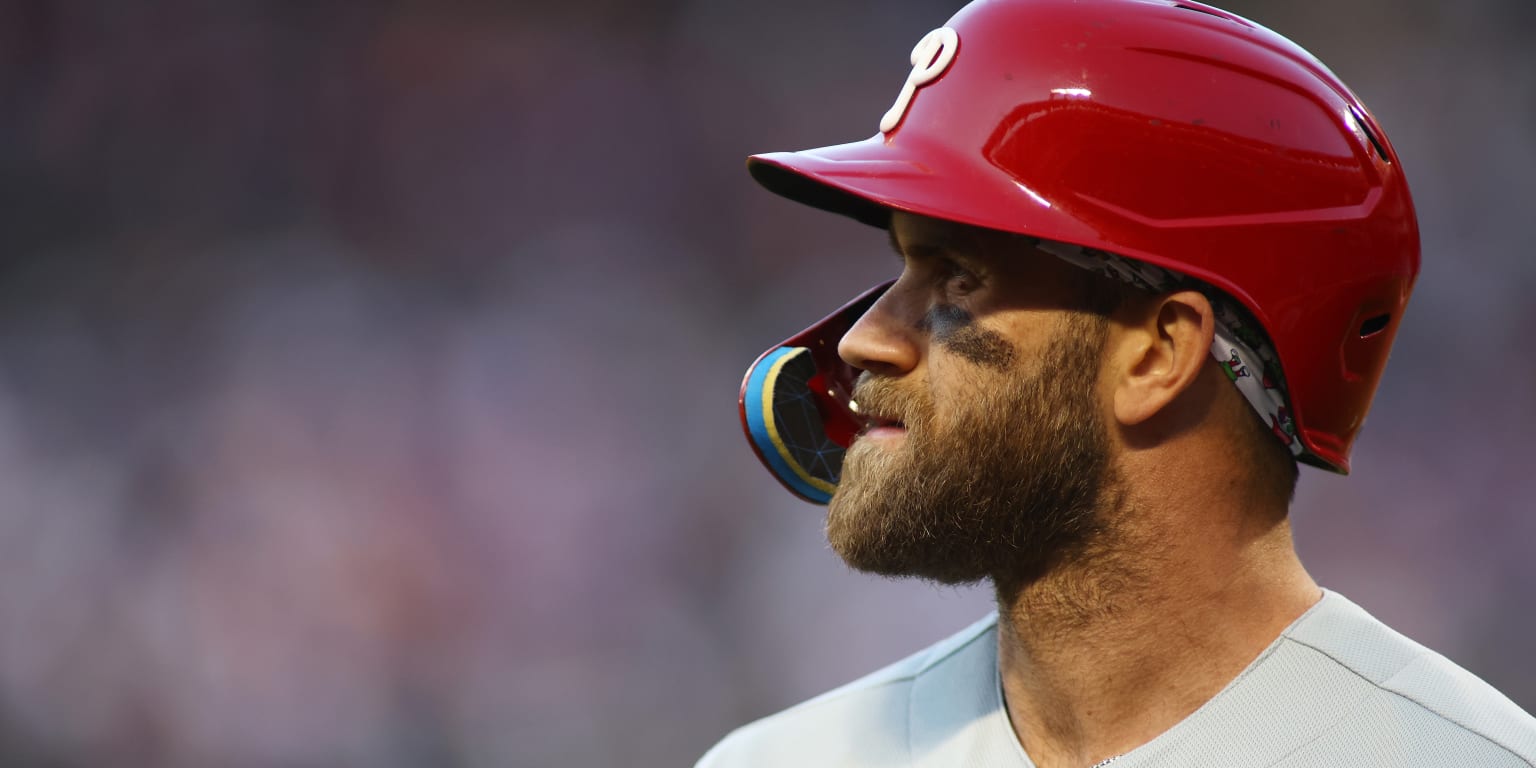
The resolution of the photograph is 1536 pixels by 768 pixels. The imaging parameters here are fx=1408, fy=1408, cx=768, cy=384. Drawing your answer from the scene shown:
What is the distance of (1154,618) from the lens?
5.93 feet

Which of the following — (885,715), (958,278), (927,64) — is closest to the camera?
(958,278)

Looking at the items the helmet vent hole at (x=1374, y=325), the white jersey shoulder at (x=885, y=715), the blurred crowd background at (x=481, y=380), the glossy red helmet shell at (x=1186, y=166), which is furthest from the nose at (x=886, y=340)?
the blurred crowd background at (x=481, y=380)

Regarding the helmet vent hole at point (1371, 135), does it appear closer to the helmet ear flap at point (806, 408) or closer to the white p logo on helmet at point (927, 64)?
the white p logo on helmet at point (927, 64)

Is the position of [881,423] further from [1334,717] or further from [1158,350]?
[1334,717]

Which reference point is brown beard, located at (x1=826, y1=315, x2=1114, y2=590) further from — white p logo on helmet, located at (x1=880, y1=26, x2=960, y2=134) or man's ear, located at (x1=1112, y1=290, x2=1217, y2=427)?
white p logo on helmet, located at (x1=880, y1=26, x2=960, y2=134)

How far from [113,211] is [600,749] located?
2.40 m

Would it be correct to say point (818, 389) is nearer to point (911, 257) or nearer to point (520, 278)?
point (911, 257)

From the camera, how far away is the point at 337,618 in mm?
4500

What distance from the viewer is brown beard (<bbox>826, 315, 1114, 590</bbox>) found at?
1.78m

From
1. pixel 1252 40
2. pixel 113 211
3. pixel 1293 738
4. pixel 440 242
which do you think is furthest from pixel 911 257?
pixel 113 211

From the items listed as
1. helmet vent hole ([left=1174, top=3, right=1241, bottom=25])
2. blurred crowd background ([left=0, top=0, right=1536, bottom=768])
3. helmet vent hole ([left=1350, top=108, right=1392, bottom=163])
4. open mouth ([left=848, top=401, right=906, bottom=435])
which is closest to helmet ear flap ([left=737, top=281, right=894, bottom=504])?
open mouth ([left=848, top=401, right=906, bottom=435])

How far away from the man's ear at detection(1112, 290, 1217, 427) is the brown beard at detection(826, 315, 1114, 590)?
0.11 feet

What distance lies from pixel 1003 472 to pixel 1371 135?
668 millimetres

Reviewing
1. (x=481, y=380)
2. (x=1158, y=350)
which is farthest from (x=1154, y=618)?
(x=481, y=380)
